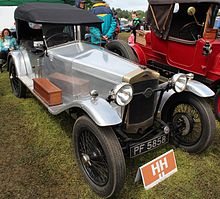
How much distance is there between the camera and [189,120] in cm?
293

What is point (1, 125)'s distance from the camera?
12.3 ft

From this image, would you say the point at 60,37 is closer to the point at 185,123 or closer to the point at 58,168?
the point at 58,168

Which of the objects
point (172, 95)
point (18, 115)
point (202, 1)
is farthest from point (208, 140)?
point (18, 115)

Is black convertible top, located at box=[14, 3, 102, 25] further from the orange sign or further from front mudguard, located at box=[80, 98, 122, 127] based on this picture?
the orange sign

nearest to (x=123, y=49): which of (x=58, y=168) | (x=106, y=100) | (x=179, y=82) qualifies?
(x=179, y=82)

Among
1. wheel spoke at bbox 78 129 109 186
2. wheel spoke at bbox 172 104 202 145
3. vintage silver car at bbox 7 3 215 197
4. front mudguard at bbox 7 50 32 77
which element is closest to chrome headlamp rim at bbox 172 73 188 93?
vintage silver car at bbox 7 3 215 197

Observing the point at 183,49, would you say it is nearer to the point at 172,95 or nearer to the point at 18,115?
the point at 172,95

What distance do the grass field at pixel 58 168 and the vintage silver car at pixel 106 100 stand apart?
0.22m

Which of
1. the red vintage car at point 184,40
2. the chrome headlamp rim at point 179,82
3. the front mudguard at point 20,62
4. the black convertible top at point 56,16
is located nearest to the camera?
the chrome headlamp rim at point 179,82

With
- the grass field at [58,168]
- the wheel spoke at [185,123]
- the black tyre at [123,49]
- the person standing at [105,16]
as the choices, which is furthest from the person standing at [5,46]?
the wheel spoke at [185,123]

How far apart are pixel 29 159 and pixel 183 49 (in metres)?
3.25

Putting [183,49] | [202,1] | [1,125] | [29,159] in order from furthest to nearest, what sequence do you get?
[183,49] < [202,1] < [1,125] < [29,159]

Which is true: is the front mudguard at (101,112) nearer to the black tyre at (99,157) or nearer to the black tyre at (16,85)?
the black tyre at (99,157)

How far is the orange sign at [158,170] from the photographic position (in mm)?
2455
